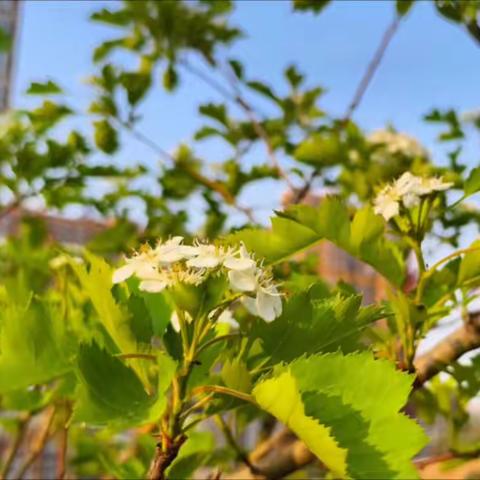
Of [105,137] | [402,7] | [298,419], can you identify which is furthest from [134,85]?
[298,419]

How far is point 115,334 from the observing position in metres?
0.68

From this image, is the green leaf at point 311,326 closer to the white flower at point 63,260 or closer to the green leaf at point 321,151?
the white flower at point 63,260

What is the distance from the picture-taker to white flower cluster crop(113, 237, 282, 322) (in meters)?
0.65

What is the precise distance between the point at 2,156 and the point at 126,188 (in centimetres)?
36

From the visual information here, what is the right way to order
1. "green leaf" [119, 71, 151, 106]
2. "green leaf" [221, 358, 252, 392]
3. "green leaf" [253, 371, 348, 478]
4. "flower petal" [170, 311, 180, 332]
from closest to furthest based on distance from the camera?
"green leaf" [253, 371, 348, 478], "green leaf" [221, 358, 252, 392], "flower petal" [170, 311, 180, 332], "green leaf" [119, 71, 151, 106]

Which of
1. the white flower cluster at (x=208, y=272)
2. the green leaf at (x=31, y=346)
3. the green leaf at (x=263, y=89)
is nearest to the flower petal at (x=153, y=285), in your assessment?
the white flower cluster at (x=208, y=272)

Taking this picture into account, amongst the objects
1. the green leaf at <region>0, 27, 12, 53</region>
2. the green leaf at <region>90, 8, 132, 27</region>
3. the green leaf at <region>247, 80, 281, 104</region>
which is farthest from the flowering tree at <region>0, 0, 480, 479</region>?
the green leaf at <region>90, 8, 132, 27</region>

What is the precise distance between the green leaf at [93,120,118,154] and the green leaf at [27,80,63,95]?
0.10 meters

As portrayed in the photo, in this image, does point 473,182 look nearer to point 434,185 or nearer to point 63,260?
point 434,185

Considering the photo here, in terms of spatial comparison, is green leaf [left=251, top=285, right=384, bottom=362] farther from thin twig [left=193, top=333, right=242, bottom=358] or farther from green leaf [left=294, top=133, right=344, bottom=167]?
green leaf [left=294, top=133, right=344, bottom=167]

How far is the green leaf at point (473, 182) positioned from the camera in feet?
2.63

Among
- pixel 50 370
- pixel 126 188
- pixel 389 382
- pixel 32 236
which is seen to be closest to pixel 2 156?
pixel 126 188

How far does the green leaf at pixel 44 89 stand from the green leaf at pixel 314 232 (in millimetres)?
953

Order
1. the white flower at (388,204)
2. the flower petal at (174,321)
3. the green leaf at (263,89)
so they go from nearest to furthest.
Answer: the flower petal at (174,321) < the white flower at (388,204) < the green leaf at (263,89)
